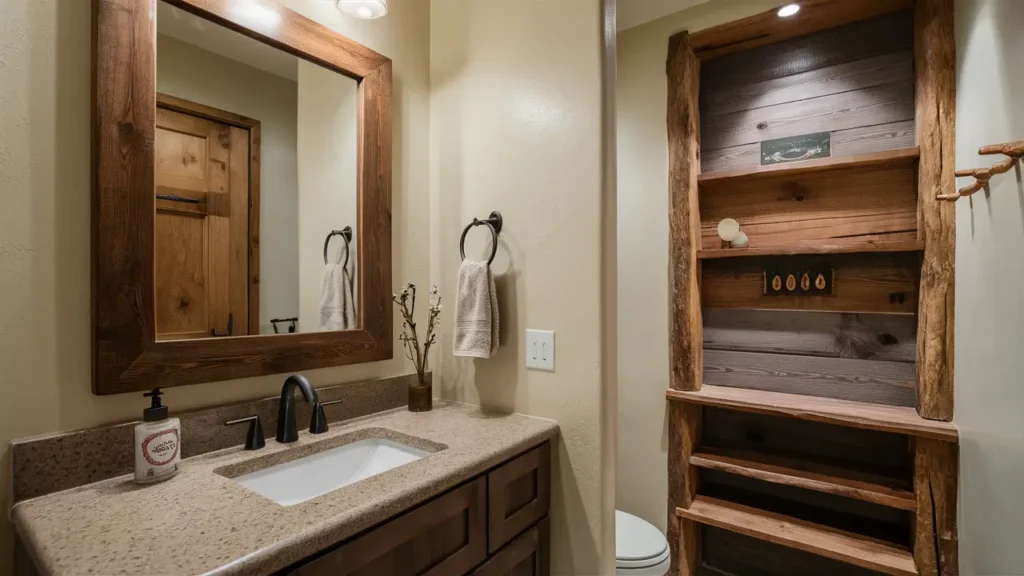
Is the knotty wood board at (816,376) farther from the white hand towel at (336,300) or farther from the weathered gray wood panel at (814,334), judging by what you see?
the white hand towel at (336,300)

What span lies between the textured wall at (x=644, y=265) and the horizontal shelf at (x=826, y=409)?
0.22 meters

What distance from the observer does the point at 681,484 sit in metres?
2.08

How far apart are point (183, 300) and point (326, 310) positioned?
1.20 feet

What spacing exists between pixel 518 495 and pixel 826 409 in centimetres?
138

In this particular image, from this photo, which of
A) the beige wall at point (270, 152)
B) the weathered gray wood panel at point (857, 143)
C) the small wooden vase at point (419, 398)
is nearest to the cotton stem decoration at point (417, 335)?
the small wooden vase at point (419, 398)

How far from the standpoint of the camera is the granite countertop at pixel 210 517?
2.12ft

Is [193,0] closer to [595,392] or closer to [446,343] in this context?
[446,343]

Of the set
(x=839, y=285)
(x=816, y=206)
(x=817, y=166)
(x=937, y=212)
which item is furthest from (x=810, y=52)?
(x=839, y=285)

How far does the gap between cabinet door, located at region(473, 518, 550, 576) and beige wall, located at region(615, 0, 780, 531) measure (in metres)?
1.10

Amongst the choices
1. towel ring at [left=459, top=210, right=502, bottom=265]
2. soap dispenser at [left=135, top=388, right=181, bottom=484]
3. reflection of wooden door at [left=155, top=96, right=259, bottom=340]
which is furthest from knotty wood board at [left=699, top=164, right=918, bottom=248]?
soap dispenser at [left=135, top=388, right=181, bottom=484]

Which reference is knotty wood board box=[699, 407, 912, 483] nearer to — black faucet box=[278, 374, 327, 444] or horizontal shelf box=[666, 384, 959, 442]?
horizontal shelf box=[666, 384, 959, 442]

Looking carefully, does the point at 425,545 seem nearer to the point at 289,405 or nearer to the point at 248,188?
the point at 289,405

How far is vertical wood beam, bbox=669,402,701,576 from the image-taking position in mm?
2084

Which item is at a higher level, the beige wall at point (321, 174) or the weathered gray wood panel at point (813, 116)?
the weathered gray wood panel at point (813, 116)
